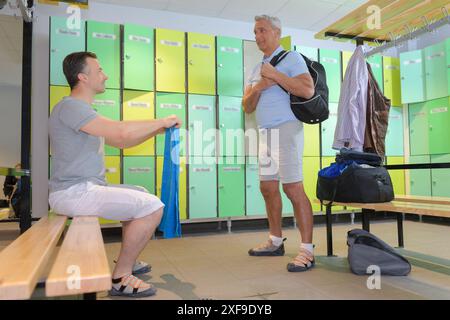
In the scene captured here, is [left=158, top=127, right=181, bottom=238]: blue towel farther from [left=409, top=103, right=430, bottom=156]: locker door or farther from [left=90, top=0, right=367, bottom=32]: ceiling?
[left=409, top=103, right=430, bottom=156]: locker door

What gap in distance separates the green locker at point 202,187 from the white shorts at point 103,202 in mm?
2213

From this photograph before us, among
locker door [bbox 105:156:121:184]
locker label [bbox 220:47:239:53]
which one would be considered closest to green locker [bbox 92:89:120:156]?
locker door [bbox 105:156:121:184]

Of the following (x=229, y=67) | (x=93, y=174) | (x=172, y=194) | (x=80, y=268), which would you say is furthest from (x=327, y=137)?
(x=80, y=268)

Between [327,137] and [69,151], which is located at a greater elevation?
[327,137]

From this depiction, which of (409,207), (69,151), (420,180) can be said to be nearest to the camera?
(69,151)

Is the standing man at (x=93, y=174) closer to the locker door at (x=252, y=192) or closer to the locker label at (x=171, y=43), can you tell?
the locker label at (x=171, y=43)

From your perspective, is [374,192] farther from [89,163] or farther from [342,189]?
[89,163]

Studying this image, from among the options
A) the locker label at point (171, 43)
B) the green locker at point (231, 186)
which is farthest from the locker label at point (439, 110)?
the locker label at point (171, 43)

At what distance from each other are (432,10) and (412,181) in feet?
8.69

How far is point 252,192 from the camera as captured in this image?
4.00m

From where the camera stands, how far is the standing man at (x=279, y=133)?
2.15 metres

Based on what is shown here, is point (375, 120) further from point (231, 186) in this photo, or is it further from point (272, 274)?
point (231, 186)

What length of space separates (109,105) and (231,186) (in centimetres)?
157
